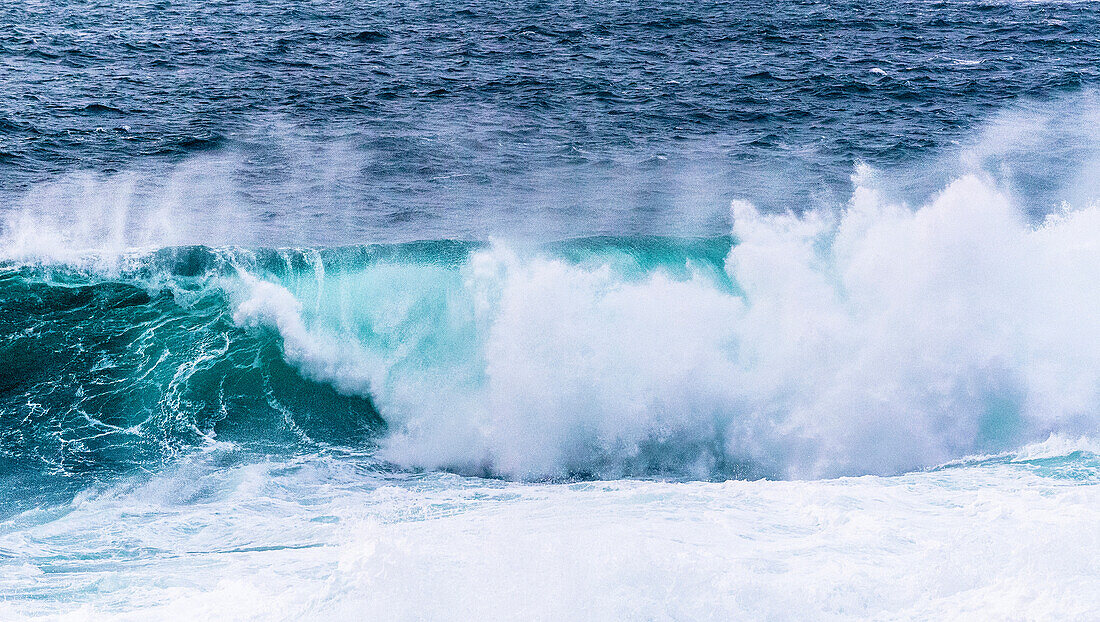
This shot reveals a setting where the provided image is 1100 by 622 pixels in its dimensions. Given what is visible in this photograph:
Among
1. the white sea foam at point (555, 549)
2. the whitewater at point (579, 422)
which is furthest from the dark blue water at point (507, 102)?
the white sea foam at point (555, 549)

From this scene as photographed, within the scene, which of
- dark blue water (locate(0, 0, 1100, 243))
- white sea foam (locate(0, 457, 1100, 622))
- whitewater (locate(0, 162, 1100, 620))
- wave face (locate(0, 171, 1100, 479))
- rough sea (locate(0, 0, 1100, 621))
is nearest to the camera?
white sea foam (locate(0, 457, 1100, 622))

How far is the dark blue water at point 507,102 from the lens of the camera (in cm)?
1902

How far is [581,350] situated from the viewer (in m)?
14.5

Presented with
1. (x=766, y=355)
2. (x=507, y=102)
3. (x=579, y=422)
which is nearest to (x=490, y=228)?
(x=579, y=422)

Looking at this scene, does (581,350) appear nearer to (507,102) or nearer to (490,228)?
(490,228)

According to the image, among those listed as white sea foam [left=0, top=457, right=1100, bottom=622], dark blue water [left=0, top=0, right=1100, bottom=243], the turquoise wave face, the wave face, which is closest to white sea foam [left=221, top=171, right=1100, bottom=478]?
the wave face

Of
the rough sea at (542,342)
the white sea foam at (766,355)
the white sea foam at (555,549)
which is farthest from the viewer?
the white sea foam at (766,355)

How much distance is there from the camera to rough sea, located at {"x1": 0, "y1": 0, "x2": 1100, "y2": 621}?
9.71 meters

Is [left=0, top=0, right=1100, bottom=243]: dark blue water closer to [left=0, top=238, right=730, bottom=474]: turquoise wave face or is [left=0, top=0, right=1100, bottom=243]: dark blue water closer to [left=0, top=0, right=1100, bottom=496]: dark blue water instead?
[left=0, top=0, right=1100, bottom=496]: dark blue water

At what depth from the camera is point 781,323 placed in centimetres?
1502

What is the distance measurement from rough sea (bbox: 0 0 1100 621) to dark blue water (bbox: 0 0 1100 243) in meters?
0.15

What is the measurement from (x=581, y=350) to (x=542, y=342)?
1.95 feet

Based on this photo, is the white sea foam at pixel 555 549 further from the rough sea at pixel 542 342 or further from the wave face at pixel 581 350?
the wave face at pixel 581 350

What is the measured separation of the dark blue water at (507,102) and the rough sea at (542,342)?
0.15 meters
